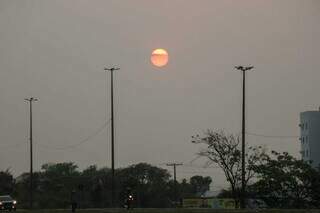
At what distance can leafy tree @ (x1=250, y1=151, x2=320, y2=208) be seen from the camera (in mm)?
85438

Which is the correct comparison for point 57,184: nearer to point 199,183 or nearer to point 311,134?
point 199,183

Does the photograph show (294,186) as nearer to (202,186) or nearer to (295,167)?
(295,167)

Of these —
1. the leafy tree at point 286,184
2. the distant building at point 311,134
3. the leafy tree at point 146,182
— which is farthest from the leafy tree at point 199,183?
the leafy tree at point 286,184

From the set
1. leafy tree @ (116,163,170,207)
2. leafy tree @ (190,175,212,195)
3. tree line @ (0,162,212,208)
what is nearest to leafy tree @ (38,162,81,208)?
tree line @ (0,162,212,208)

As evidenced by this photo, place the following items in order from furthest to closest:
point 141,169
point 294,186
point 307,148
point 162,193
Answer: point 307,148
point 141,169
point 162,193
point 294,186

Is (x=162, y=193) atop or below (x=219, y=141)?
below

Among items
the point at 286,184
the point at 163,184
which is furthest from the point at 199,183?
the point at 286,184

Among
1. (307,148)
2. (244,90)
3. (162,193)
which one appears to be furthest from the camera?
(307,148)

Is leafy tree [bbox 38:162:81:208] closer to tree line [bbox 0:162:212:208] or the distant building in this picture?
tree line [bbox 0:162:212:208]

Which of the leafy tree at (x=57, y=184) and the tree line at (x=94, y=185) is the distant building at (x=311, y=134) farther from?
the leafy tree at (x=57, y=184)

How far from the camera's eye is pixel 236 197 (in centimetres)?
8088

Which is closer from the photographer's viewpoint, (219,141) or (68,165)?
(219,141)

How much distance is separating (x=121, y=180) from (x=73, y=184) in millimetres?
9624

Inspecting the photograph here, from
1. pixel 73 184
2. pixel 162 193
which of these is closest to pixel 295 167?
pixel 162 193
